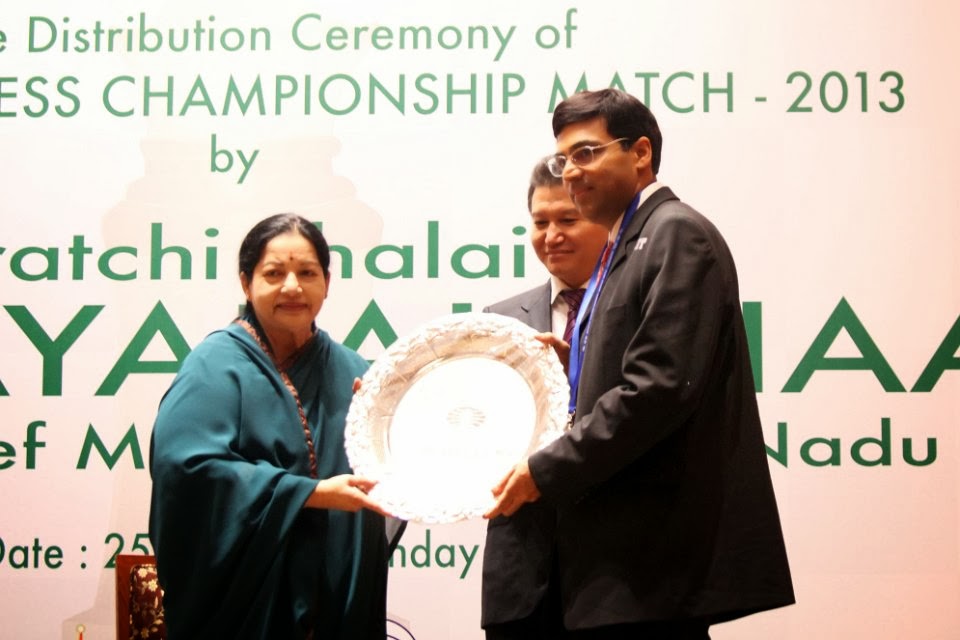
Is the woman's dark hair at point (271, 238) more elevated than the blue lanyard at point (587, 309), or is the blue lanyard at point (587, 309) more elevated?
the woman's dark hair at point (271, 238)

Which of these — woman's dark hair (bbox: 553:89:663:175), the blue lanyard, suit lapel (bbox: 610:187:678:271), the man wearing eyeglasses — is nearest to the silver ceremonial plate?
the blue lanyard

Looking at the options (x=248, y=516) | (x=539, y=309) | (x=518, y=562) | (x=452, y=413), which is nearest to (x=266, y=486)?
(x=248, y=516)

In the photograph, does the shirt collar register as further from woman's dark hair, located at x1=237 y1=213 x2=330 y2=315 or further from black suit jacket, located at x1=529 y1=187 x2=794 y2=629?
woman's dark hair, located at x1=237 y1=213 x2=330 y2=315

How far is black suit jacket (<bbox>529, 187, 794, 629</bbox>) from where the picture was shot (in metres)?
2.02

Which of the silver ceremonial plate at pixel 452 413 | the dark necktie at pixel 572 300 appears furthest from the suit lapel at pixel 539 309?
the silver ceremonial plate at pixel 452 413

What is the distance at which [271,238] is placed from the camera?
2.62m

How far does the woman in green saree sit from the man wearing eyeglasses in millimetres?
490

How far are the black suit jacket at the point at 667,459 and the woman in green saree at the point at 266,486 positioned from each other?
0.50 m

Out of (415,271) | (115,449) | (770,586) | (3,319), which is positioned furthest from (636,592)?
(3,319)

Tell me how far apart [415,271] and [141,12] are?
4.07ft

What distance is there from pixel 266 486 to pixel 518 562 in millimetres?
572

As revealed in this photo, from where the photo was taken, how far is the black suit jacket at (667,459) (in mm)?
2021

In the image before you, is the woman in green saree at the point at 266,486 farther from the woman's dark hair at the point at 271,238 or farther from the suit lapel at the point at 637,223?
the suit lapel at the point at 637,223

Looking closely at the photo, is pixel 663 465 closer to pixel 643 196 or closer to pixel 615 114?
pixel 643 196
